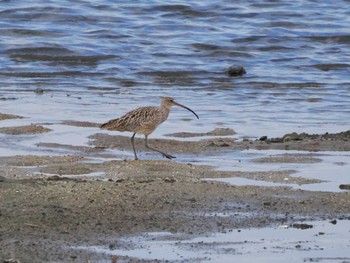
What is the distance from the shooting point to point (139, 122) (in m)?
14.0

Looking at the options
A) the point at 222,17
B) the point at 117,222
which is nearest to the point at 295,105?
the point at 117,222

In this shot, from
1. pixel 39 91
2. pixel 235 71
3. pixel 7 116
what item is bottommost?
pixel 235 71

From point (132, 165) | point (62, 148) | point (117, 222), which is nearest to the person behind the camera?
point (117, 222)

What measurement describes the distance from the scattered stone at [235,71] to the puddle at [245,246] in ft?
43.3

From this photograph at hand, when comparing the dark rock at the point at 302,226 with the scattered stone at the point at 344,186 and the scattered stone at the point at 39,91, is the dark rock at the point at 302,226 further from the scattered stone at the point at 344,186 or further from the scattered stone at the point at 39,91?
the scattered stone at the point at 39,91

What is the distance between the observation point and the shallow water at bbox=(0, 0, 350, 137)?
688 inches

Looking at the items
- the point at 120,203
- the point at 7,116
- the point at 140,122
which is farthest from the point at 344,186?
the point at 7,116

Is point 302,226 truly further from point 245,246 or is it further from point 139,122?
point 139,122

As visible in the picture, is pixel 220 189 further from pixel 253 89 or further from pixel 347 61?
pixel 347 61

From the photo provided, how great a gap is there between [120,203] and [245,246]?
1558 mm

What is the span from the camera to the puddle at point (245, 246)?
8.67m

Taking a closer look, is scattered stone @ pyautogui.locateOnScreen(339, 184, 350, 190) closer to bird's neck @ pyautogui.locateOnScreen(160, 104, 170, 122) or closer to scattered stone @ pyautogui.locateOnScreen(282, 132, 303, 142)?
scattered stone @ pyautogui.locateOnScreen(282, 132, 303, 142)

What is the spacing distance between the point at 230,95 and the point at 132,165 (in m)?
7.65

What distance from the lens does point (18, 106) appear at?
1738 centimetres
